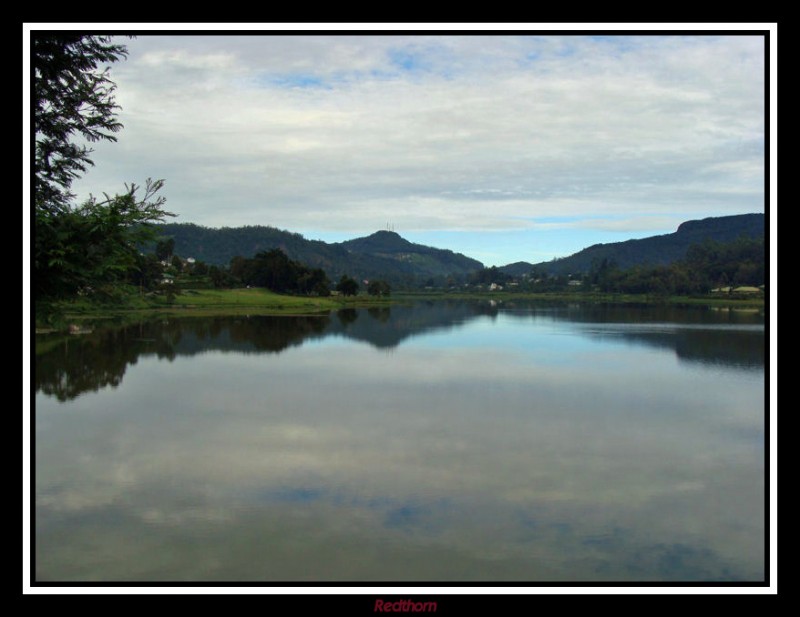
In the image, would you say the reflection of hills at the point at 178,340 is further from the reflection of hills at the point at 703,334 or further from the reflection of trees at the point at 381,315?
the reflection of hills at the point at 703,334

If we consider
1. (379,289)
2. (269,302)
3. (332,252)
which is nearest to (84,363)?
(269,302)

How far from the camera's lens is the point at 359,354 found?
33.5m

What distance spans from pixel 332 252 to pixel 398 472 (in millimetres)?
139257

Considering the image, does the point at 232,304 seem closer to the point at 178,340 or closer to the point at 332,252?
the point at 178,340

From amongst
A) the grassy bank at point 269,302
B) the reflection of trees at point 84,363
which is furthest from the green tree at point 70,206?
the grassy bank at point 269,302

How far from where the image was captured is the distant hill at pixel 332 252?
117m

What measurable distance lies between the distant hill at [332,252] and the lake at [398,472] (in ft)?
245

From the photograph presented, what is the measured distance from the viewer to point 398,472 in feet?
42.9

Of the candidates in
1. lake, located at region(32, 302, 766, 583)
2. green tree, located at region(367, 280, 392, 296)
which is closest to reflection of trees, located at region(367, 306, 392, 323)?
green tree, located at region(367, 280, 392, 296)

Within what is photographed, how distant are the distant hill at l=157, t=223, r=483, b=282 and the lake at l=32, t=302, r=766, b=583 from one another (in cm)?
7457

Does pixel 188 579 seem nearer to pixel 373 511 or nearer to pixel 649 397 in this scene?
pixel 373 511

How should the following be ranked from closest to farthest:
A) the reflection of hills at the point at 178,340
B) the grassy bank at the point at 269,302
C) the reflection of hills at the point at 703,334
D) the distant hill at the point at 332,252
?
1. the reflection of hills at the point at 178,340
2. the reflection of hills at the point at 703,334
3. the grassy bank at the point at 269,302
4. the distant hill at the point at 332,252
